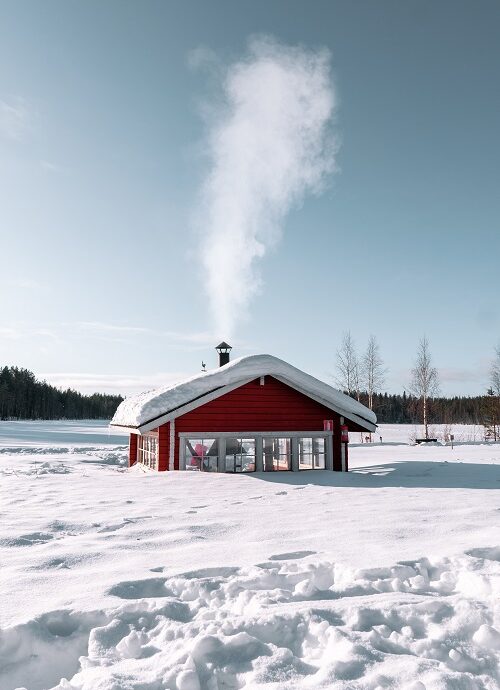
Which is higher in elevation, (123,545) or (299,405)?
(299,405)

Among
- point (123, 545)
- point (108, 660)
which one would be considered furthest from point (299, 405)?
point (108, 660)

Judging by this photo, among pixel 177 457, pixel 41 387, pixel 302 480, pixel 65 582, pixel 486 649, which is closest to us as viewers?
pixel 486 649

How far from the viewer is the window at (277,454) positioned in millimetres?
16141

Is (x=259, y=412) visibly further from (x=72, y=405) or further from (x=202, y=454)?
(x=72, y=405)

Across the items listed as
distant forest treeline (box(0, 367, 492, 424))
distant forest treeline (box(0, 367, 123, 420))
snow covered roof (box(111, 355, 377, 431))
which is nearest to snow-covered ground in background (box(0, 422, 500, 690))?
snow covered roof (box(111, 355, 377, 431))

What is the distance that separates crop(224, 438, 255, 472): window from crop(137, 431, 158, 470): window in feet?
7.39

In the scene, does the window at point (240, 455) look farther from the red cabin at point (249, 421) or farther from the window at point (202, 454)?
the window at point (202, 454)

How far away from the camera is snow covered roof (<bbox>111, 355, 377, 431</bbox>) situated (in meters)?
14.3

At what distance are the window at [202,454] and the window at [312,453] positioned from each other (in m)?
2.84

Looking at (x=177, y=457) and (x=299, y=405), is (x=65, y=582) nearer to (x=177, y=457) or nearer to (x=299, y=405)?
(x=177, y=457)

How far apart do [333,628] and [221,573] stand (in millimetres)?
1596

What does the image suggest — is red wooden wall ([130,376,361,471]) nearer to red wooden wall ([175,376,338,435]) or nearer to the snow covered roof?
red wooden wall ([175,376,338,435])

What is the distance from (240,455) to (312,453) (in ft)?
8.03

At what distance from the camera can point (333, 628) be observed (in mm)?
3973
